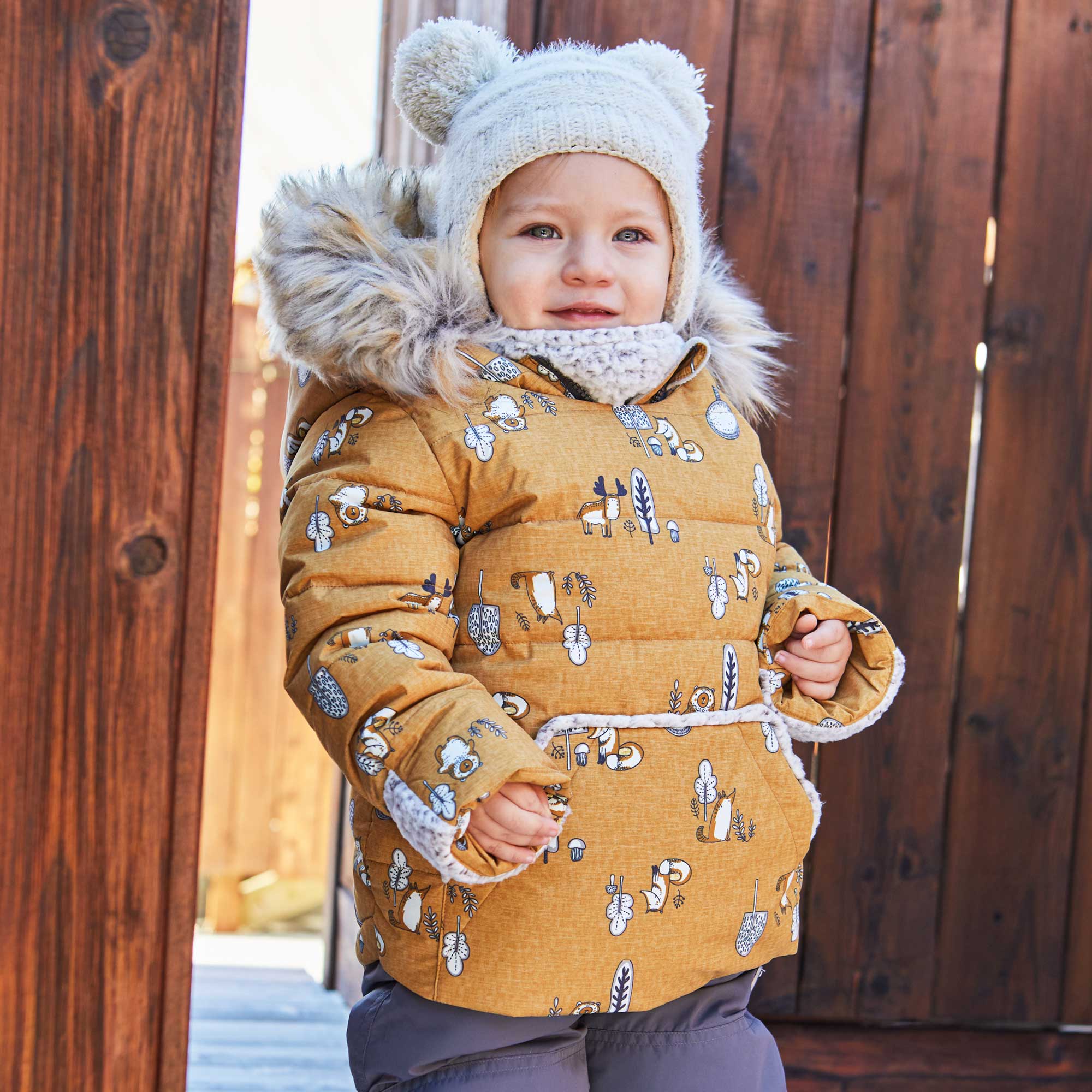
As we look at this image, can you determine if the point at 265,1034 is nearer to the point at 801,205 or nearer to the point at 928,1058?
the point at 928,1058

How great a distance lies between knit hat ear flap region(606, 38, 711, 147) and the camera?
1.64m

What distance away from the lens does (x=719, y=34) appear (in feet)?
6.91

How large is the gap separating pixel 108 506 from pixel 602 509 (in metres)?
0.57


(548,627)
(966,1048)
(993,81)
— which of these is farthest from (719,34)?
(966,1048)

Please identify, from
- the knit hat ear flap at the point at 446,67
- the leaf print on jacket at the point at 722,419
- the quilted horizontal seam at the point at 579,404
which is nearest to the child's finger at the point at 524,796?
the quilted horizontal seam at the point at 579,404

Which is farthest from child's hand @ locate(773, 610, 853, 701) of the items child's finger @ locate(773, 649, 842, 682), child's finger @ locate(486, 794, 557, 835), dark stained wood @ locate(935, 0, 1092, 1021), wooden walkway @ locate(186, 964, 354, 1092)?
wooden walkway @ locate(186, 964, 354, 1092)

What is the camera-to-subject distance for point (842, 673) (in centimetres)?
159

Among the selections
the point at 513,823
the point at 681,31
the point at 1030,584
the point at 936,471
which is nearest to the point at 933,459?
the point at 936,471

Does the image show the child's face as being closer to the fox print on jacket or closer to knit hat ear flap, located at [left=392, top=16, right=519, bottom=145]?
the fox print on jacket

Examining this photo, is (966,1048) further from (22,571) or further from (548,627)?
(22,571)

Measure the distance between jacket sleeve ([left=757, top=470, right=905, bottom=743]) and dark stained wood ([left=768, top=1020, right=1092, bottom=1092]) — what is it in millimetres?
945

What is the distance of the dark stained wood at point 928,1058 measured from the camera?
2.24 metres

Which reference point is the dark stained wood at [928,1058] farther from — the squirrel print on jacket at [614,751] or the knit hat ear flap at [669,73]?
the knit hat ear flap at [669,73]

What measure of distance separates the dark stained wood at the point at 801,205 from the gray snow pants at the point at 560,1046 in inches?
30.6
